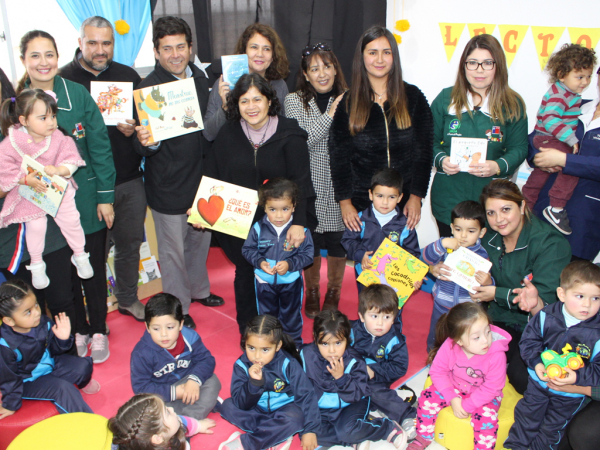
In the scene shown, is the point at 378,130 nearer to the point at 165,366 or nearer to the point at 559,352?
the point at 559,352

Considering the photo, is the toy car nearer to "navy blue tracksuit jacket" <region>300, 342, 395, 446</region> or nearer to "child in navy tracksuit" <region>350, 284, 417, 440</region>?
"child in navy tracksuit" <region>350, 284, 417, 440</region>

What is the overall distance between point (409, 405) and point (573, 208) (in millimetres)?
1562

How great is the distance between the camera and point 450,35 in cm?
438

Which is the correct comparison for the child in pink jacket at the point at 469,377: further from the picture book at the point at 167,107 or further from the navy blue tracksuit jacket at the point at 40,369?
the picture book at the point at 167,107

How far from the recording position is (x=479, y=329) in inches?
99.0

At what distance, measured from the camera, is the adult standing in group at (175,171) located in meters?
3.14

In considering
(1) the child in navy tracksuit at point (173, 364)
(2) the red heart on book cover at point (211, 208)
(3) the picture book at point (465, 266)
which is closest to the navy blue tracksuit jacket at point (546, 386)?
(3) the picture book at point (465, 266)

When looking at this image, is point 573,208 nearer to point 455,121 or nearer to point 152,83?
point 455,121

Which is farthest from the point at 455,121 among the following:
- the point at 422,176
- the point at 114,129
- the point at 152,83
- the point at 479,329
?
the point at 114,129

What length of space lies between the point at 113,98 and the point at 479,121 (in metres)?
2.29

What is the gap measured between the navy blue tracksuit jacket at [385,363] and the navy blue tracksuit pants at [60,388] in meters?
1.51

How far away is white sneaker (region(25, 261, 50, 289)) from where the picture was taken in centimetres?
282

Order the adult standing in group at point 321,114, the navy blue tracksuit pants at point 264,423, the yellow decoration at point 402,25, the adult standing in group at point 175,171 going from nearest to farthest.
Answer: the navy blue tracksuit pants at point 264,423 → the adult standing in group at point 175,171 → the adult standing in group at point 321,114 → the yellow decoration at point 402,25

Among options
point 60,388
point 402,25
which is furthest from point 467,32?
point 60,388
